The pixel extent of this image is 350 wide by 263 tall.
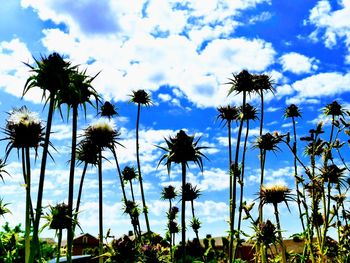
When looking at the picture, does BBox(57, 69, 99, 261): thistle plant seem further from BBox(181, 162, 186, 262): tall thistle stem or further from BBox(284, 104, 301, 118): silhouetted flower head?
BBox(284, 104, 301, 118): silhouetted flower head

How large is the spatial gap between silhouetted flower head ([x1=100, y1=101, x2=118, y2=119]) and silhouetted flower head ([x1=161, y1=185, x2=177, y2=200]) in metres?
7.44

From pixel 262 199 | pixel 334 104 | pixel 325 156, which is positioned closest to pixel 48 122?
pixel 262 199

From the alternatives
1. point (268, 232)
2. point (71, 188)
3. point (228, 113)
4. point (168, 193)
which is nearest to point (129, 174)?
point (168, 193)

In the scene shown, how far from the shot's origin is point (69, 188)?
12.9 m

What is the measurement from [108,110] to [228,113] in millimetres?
8397

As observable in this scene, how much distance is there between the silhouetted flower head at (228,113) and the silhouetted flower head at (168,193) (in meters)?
10.4

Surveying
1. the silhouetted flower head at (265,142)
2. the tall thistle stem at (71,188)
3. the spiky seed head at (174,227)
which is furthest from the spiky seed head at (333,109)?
the tall thistle stem at (71,188)

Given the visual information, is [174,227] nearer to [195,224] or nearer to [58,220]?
[195,224]

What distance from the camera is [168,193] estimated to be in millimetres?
31281

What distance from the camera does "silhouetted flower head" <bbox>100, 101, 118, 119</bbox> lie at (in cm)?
2683

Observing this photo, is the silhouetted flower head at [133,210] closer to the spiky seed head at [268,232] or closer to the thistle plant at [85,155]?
the thistle plant at [85,155]

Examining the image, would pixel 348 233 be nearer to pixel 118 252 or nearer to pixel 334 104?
pixel 118 252

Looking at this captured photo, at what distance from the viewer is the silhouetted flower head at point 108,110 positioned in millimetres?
26828

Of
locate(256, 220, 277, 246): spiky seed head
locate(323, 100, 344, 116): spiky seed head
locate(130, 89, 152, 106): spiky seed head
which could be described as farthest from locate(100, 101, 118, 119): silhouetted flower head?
locate(256, 220, 277, 246): spiky seed head
